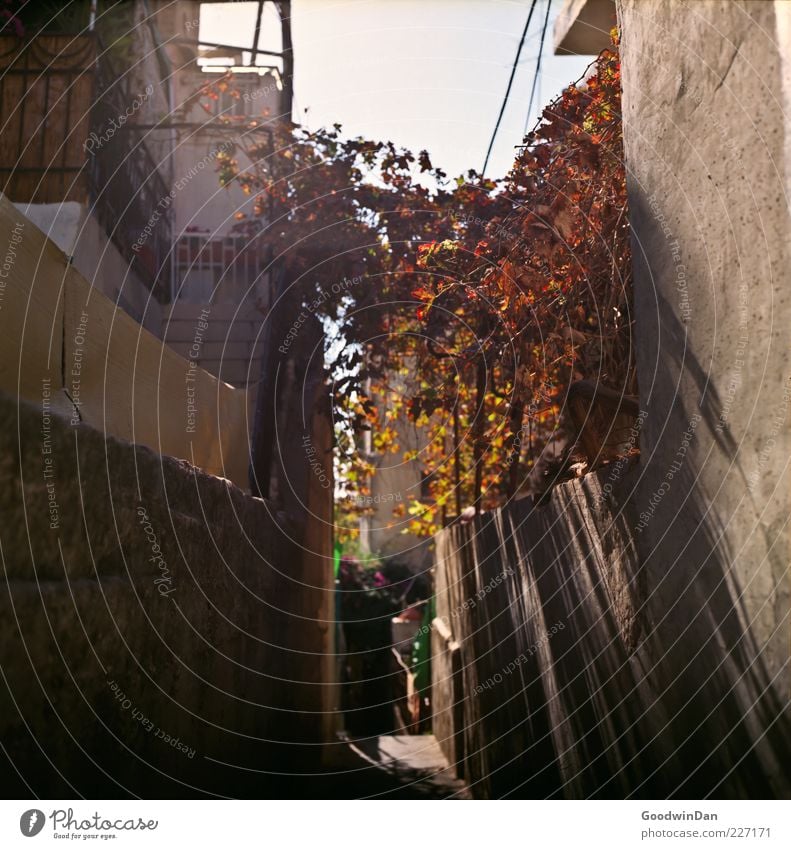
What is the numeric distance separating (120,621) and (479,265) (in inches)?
125

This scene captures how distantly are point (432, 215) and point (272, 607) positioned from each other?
2882 millimetres

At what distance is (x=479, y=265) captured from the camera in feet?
16.6

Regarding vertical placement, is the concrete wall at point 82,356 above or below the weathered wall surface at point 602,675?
above

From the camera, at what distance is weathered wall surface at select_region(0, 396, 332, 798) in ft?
6.38

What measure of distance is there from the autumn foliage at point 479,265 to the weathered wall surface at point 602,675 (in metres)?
0.57

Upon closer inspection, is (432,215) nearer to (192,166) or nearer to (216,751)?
(192,166)

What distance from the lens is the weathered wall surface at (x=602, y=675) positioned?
7.50 feet

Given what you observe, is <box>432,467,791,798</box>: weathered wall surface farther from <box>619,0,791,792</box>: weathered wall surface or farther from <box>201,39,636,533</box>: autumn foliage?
<box>201,39,636,533</box>: autumn foliage

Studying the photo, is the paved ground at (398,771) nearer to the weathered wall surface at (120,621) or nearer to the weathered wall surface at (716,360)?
the weathered wall surface at (120,621)

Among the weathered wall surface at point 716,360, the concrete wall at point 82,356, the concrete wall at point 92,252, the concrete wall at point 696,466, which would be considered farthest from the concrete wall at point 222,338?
the weathered wall surface at point 716,360

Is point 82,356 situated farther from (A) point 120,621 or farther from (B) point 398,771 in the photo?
(B) point 398,771

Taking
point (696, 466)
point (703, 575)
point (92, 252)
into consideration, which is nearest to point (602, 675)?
point (703, 575)

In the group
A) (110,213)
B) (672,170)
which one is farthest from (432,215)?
(672,170)

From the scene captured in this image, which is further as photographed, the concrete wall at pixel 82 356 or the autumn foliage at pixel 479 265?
the autumn foliage at pixel 479 265
